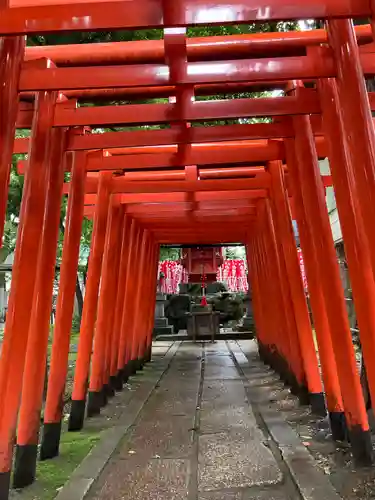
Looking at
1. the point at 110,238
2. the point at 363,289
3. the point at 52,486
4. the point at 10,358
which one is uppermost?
the point at 110,238

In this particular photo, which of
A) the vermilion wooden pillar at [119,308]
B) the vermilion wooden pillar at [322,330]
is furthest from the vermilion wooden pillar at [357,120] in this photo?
the vermilion wooden pillar at [119,308]

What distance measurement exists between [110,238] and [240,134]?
303 centimetres

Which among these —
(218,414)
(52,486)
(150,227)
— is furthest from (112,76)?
(150,227)

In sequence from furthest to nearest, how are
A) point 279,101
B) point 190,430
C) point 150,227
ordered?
point 150,227, point 190,430, point 279,101

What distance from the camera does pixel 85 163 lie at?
5633mm

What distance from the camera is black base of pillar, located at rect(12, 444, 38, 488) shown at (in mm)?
4015

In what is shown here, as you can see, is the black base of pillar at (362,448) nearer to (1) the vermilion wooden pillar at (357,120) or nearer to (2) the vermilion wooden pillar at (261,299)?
(1) the vermilion wooden pillar at (357,120)

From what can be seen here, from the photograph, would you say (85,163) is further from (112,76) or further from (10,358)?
(10,358)

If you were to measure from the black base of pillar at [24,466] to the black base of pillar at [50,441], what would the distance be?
0.55 meters

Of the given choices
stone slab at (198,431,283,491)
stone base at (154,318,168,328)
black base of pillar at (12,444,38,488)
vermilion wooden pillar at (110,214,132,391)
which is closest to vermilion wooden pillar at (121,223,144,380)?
vermilion wooden pillar at (110,214,132,391)

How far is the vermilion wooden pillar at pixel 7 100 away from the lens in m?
3.14

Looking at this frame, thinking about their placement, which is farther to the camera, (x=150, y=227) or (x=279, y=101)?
(x=150, y=227)

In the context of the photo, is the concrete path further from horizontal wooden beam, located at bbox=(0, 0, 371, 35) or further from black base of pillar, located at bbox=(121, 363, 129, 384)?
horizontal wooden beam, located at bbox=(0, 0, 371, 35)

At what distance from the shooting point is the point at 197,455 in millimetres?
4637
